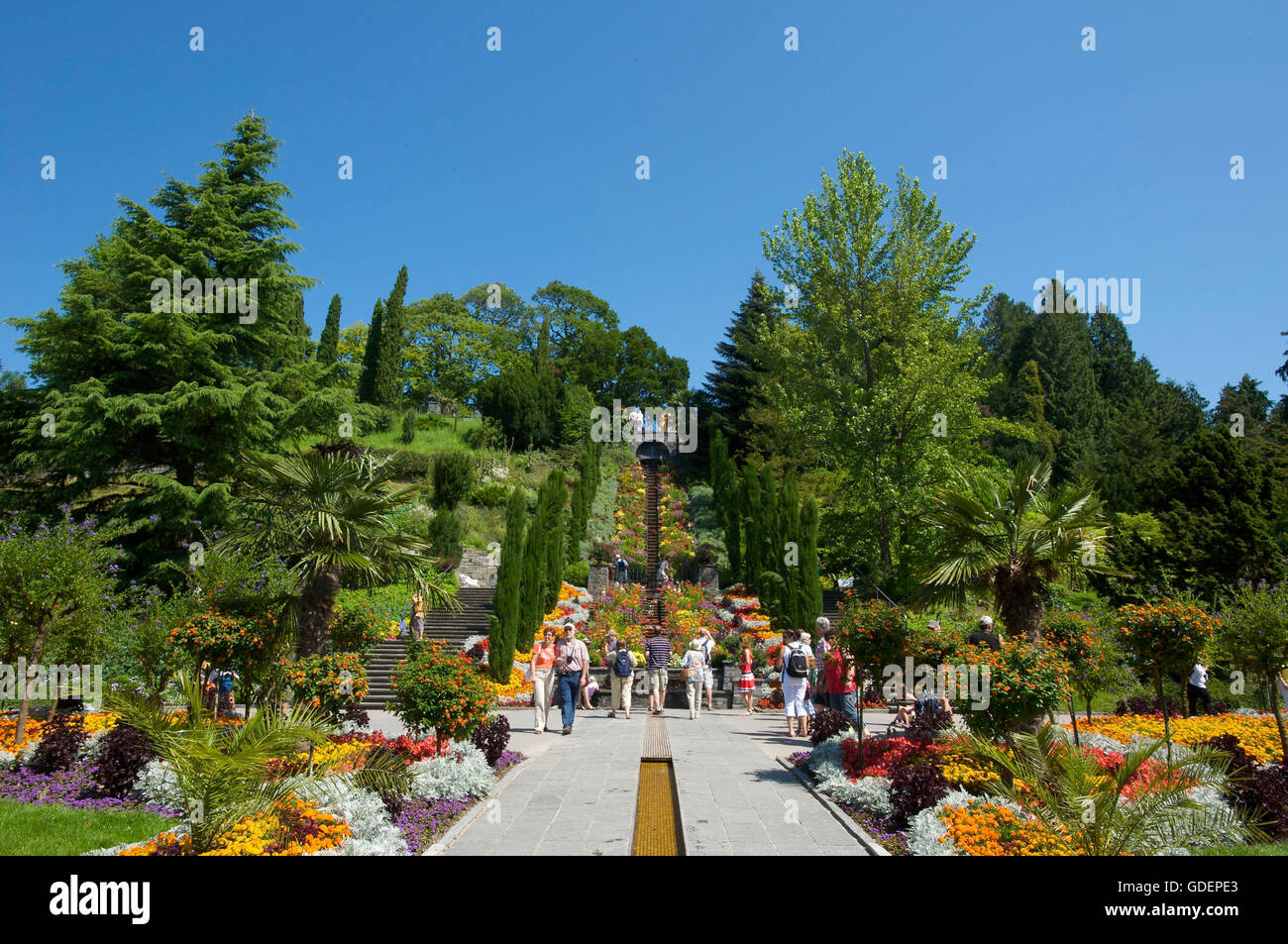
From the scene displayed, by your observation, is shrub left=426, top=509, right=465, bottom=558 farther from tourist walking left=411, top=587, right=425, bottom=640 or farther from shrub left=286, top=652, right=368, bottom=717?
shrub left=286, top=652, right=368, bottom=717

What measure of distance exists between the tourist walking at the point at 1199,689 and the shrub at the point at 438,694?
12.7m

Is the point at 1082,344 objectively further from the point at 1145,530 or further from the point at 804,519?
the point at 804,519

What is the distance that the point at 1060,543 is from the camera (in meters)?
8.97

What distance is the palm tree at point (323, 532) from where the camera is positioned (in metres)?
9.45

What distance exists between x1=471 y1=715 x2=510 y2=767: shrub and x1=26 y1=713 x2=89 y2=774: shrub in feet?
14.3

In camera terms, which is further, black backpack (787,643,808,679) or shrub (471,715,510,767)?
black backpack (787,643,808,679)

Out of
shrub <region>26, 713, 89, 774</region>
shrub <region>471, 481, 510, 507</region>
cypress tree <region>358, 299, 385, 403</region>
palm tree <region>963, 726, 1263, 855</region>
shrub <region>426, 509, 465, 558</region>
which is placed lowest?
shrub <region>26, 713, 89, 774</region>

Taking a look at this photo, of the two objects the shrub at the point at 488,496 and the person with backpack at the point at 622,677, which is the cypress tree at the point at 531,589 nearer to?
the person with backpack at the point at 622,677

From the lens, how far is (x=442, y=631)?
21.1 meters

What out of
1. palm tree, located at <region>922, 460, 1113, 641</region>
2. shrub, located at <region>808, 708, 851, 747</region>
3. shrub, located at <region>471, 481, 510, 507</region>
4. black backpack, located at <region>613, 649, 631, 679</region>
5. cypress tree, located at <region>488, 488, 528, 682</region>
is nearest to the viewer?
palm tree, located at <region>922, 460, 1113, 641</region>

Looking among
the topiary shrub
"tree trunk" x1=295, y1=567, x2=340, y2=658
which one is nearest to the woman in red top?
the topiary shrub

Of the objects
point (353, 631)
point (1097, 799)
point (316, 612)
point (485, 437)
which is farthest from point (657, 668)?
point (485, 437)

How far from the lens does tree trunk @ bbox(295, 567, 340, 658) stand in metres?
9.45

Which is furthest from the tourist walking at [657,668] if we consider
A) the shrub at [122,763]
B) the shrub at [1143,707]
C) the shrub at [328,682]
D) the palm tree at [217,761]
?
the palm tree at [217,761]
